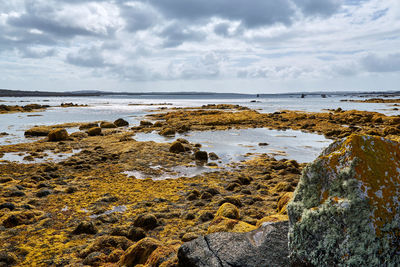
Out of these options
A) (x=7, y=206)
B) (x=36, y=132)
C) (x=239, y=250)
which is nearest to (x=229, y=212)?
(x=239, y=250)

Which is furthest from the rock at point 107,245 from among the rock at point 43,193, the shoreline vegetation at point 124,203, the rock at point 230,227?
the rock at point 43,193

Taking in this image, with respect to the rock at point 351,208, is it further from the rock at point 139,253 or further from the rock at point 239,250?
the rock at point 139,253

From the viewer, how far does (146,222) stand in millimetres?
7309

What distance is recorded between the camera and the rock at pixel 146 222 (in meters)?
7.27

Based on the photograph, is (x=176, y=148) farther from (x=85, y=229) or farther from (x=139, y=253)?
(x=139, y=253)

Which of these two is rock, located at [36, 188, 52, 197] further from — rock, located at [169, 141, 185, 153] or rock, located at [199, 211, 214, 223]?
rock, located at [169, 141, 185, 153]

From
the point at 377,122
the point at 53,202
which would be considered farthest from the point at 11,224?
the point at 377,122

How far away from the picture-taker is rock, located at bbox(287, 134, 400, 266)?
2971 mm

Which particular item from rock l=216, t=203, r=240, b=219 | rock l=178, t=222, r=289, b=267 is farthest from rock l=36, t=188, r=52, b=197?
rock l=178, t=222, r=289, b=267

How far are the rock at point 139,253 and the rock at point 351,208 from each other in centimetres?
260

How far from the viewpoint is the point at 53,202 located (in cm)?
920

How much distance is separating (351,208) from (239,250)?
66.0 inches

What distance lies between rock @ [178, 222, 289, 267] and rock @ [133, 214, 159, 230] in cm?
342

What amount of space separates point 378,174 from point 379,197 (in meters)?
0.28
